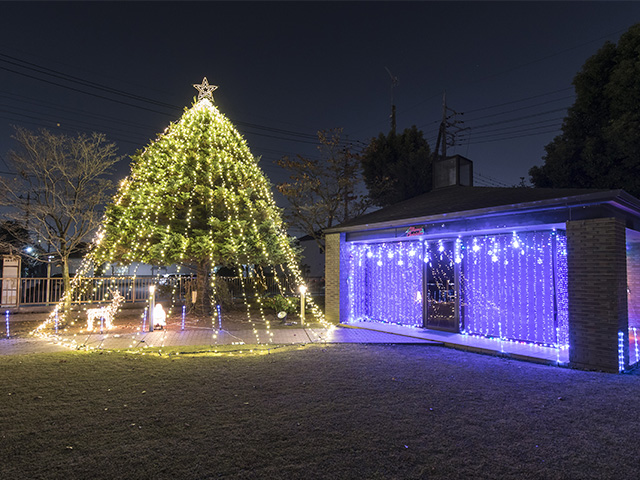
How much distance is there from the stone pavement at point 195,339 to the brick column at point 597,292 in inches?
113

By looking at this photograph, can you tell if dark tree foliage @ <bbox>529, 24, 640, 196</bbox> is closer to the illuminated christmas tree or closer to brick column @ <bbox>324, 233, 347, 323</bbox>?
brick column @ <bbox>324, 233, 347, 323</bbox>

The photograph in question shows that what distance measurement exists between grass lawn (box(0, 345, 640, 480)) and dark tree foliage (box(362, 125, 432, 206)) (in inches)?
605

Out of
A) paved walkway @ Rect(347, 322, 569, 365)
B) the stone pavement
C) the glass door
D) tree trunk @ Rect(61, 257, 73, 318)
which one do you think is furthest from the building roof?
tree trunk @ Rect(61, 257, 73, 318)

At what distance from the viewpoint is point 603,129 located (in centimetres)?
1362

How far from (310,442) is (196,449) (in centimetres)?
110

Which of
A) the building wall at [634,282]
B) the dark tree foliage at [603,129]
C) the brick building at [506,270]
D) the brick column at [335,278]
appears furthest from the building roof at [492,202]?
the dark tree foliage at [603,129]

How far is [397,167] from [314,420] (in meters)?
19.0

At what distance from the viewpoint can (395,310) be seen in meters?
11.2

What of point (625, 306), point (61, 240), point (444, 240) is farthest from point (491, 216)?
point (61, 240)

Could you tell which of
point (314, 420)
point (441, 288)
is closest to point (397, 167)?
point (441, 288)

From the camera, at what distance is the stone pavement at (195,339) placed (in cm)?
845

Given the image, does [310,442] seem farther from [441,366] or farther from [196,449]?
[441,366]

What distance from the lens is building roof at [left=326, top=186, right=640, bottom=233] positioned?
6672 mm

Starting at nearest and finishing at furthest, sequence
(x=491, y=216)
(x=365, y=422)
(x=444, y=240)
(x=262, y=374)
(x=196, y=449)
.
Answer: (x=196, y=449), (x=365, y=422), (x=262, y=374), (x=491, y=216), (x=444, y=240)
